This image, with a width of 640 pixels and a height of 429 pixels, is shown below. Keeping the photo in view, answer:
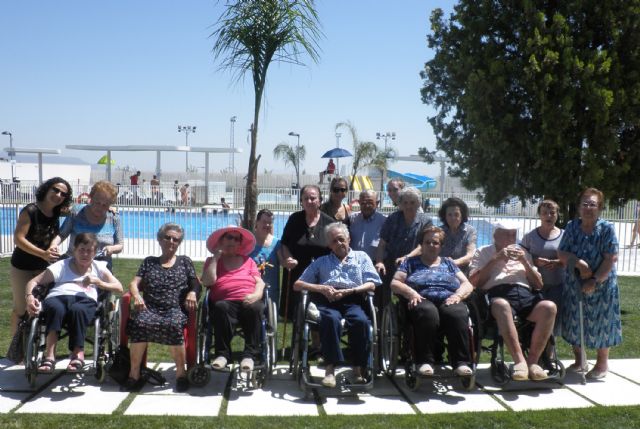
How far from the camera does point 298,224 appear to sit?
5172 mm

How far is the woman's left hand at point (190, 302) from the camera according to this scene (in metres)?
4.39

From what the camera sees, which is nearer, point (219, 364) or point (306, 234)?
point (219, 364)

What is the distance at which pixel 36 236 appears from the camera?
15.4 feet

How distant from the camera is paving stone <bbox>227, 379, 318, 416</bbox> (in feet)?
12.9

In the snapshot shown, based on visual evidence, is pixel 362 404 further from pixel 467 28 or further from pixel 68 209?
pixel 467 28

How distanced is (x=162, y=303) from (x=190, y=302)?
200 mm

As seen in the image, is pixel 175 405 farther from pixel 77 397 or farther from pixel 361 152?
pixel 361 152

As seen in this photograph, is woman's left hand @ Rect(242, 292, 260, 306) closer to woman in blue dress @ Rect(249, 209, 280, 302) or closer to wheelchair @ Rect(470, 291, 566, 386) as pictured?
woman in blue dress @ Rect(249, 209, 280, 302)

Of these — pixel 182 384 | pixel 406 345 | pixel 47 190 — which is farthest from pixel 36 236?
pixel 406 345

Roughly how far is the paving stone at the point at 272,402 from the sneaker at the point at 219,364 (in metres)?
0.22

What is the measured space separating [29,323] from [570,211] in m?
7.02

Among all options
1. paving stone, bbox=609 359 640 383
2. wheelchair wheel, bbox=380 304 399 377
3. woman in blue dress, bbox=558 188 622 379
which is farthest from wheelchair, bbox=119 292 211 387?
paving stone, bbox=609 359 640 383

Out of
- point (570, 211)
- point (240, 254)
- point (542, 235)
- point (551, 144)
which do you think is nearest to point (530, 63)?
point (551, 144)

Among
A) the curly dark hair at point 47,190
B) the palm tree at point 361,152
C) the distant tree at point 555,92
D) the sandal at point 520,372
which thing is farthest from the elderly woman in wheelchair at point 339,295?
the palm tree at point 361,152
